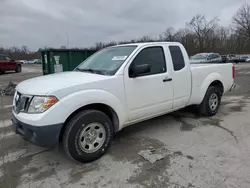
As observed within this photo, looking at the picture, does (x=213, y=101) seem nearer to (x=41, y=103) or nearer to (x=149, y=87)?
(x=149, y=87)

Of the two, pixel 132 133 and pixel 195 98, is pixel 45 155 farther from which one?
pixel 195 98

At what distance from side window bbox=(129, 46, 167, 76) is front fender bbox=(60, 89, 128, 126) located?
760mm

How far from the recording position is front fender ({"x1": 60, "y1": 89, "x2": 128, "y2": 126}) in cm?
273

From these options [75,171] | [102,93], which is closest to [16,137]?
[75,171]

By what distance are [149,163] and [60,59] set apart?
21.3 ft

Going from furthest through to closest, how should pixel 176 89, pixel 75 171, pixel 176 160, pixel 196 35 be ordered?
pixel 196 35
pixel 176 89
pixel 176 160
pixel 75 171

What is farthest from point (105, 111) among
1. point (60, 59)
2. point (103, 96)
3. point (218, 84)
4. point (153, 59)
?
point (60, 59)

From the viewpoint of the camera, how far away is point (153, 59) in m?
3.80

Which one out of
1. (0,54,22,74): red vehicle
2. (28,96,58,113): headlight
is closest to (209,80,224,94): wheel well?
(28,96,58,113): headlight

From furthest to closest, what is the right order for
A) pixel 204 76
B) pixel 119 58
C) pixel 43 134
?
pixel 204 76 → pixel 119 58 → pixel 43 134

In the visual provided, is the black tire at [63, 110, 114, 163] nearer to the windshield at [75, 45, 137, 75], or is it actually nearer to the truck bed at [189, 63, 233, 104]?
the windshield at [75, 45, 137, 75]

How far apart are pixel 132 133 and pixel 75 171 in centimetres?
157

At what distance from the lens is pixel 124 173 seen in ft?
9.10

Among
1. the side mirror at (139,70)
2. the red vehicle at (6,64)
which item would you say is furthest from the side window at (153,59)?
the red vehicle at (6,64)
